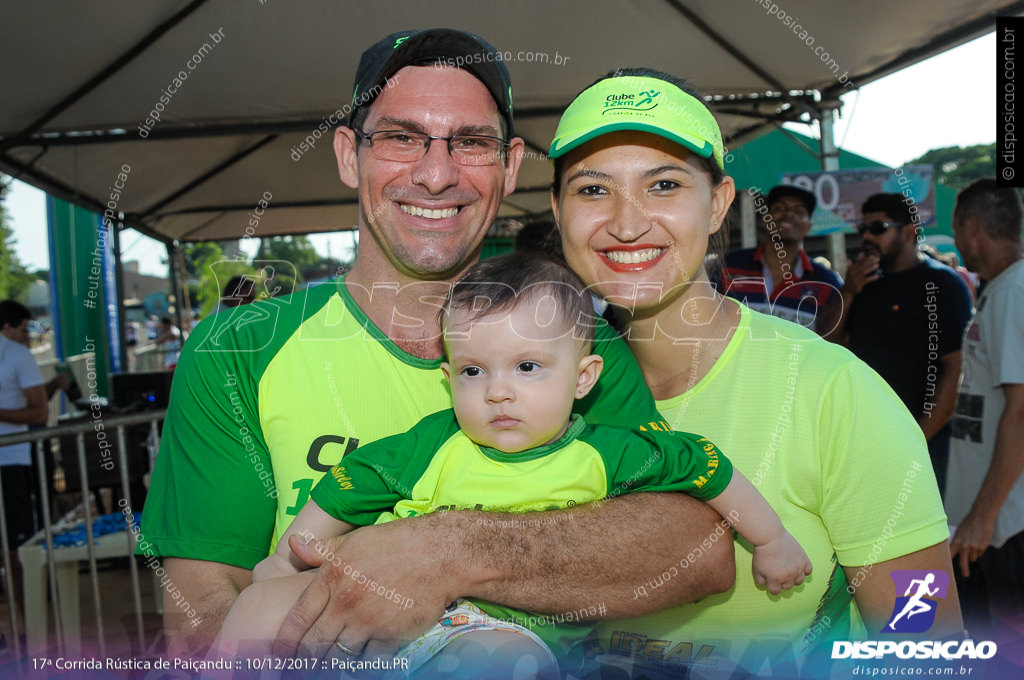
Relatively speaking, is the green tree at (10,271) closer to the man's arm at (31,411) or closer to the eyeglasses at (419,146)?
the man's arm at (31,411)

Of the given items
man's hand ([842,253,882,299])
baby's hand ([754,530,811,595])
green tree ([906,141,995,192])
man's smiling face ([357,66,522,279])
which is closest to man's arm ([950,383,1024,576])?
man's hand ([842,253,882,299])

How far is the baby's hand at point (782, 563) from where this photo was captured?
160 centimetres

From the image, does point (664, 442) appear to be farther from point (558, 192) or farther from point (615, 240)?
point (558, 192)

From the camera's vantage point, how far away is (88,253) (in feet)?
34.4

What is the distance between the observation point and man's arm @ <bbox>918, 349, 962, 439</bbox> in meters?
3.87

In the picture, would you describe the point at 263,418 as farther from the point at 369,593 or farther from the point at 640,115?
the point at 640,115

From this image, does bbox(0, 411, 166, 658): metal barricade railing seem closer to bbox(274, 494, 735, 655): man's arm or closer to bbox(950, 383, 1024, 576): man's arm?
bbox(274, 494, 735, 655): man's arm

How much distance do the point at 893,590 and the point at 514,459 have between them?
932mm

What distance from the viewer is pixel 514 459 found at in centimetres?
169

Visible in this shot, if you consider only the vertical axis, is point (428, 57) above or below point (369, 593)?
above

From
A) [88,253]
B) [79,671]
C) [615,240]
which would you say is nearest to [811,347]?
[615,240]

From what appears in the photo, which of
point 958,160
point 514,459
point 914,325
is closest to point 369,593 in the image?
point 514,459

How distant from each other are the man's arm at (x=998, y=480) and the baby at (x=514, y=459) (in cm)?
208

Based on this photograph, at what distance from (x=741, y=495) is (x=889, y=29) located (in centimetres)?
400
